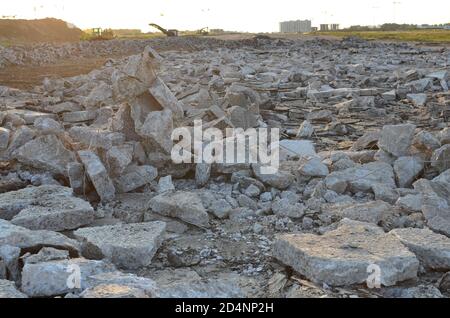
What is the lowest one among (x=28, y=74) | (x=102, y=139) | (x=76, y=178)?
(x=76, y=178)

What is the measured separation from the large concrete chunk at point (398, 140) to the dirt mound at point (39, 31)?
4399 cm

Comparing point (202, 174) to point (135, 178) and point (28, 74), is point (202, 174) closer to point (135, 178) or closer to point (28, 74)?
point (135, 178)

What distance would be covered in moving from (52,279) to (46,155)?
280 cm

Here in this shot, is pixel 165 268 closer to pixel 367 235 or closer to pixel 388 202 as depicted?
pixel 367 235

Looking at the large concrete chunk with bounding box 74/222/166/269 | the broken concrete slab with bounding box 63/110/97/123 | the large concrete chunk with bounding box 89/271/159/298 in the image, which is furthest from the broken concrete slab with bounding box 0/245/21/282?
the broken concrete slab with bounding box 63/110/97/123

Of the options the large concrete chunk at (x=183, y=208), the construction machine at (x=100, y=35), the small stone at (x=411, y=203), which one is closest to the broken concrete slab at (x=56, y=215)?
the large concrete chunk at (x=183, y=208)

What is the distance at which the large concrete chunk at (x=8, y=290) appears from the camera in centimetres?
288

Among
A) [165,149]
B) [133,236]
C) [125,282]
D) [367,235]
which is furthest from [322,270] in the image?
[165,149]

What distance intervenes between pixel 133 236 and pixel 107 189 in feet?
4.17

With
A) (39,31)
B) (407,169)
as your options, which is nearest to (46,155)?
(407,169)

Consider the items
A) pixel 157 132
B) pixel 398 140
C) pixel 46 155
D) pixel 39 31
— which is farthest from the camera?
pixel 39 31

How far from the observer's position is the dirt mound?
4684 centimetres

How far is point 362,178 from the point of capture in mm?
5457

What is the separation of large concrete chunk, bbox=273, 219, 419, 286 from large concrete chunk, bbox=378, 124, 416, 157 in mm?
2278
